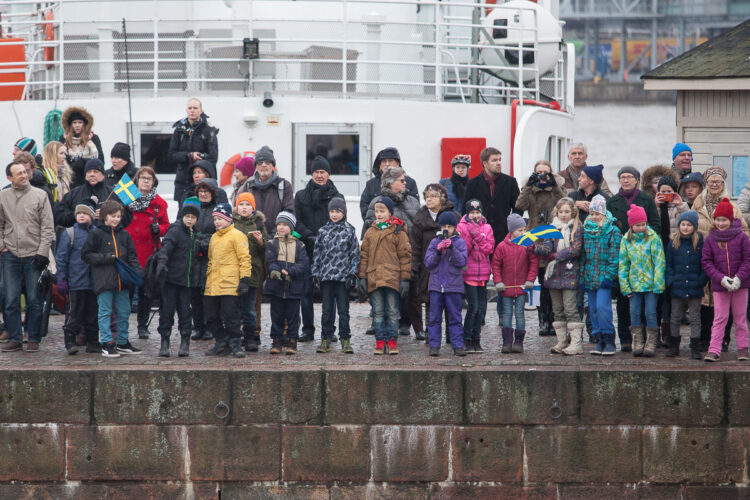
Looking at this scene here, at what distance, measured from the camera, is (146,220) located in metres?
11.8

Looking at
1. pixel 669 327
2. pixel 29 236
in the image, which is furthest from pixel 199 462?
pixel 669 327

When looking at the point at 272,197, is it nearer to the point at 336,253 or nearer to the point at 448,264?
the point at 336,253

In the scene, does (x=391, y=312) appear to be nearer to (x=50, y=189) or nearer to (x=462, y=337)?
(x=462, y=337)

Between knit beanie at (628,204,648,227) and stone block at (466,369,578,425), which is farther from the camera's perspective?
knit beanie at (628,204,648,227)

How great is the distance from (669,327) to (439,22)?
6.70 metres

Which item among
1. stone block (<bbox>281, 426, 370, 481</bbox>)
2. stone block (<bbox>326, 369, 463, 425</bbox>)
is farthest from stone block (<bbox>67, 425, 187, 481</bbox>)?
stone block (<bbox>326, 369, 463, 425</bbox>)

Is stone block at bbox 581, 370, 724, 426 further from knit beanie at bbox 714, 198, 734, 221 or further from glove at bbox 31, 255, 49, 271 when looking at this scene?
glove at bbox 31, 255, 49, 271

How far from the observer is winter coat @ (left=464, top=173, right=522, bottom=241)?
42.0ft

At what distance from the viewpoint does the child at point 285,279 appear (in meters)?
11.2

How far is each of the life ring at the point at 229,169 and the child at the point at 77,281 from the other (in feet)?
15.6

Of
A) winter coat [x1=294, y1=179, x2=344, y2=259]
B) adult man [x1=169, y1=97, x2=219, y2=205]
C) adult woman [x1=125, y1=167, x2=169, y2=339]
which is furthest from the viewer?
adult man [x1=169, y1=97, x2=219, y2=205]

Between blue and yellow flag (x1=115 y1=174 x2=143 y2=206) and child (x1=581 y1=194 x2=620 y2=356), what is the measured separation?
472 centimetres

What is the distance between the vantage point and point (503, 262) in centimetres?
1141

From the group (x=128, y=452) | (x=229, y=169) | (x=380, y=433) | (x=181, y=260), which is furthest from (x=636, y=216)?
(x=229, y=169)
